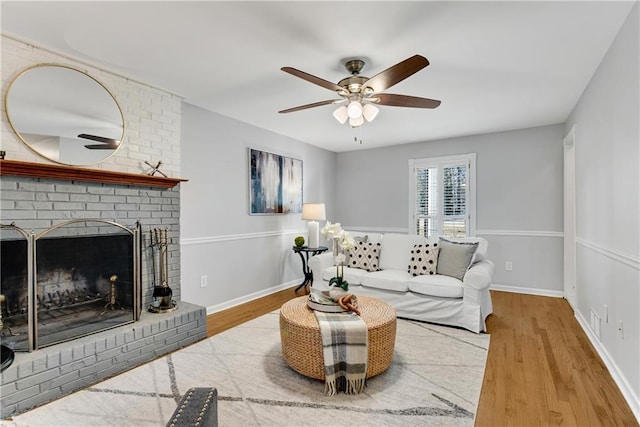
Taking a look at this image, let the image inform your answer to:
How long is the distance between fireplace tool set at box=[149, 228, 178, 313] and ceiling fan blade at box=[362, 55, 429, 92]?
7.55ft

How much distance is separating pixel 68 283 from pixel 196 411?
7.18 ft

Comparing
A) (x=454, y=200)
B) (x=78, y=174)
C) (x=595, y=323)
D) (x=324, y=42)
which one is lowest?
(x=595, y=323)

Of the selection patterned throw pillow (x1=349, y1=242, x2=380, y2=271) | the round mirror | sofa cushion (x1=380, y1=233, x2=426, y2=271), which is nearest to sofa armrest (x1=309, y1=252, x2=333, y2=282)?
patterned throw pillow (x1=349, y1=242, x2=380, y2=271)

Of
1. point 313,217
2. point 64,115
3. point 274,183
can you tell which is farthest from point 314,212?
point 64,115

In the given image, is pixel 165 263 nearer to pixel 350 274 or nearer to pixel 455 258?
pixel 350 274

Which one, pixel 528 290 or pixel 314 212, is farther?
pixel 314 212

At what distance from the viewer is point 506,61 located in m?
2.61

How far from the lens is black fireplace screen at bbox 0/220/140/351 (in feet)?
7.34

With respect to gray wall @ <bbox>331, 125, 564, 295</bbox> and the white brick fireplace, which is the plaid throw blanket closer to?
the white brick fireplace

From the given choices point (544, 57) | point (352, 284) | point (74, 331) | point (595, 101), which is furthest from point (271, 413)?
point (595, 101)

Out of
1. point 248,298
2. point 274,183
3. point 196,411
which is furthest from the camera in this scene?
point 274,183

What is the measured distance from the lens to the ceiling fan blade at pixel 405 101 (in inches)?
101

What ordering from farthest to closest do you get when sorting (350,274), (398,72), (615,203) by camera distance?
1. (350,274)
2. (615,203)
3. (398,72)

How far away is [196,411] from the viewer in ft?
3.46
